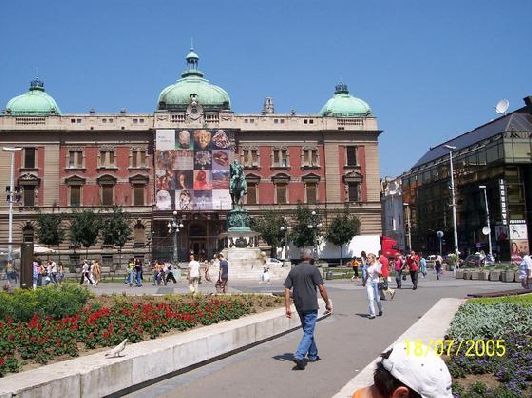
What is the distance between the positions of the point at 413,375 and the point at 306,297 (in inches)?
271

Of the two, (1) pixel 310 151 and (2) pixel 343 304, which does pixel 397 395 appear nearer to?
(2) pixel 343 304

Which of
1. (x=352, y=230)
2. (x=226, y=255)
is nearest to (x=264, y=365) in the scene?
(x=226, y=255)

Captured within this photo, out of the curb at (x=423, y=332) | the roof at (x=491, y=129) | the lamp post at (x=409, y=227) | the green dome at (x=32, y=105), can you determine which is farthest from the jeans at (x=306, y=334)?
the lamp post at (x=409, y=227)

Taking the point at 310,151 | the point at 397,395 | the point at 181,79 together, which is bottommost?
the point at 397,395

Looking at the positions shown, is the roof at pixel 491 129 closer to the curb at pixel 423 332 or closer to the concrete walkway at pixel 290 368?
the curb at pixel 423 332

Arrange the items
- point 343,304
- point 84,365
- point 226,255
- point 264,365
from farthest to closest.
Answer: point 226,255, point 343,304, point 264,365, point 84,365

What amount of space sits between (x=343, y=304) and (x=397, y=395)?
1734cm

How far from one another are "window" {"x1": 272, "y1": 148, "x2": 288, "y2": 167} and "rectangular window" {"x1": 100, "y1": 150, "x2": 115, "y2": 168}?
17510 mm

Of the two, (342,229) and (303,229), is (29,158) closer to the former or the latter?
(303,229)

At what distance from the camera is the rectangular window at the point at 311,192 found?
6431 centimetres

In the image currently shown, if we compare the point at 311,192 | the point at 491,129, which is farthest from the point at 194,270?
the point at 491,129

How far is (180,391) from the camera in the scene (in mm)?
7781

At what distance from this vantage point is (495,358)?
7.56 metres

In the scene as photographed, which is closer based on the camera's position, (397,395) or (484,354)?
(397,395)
